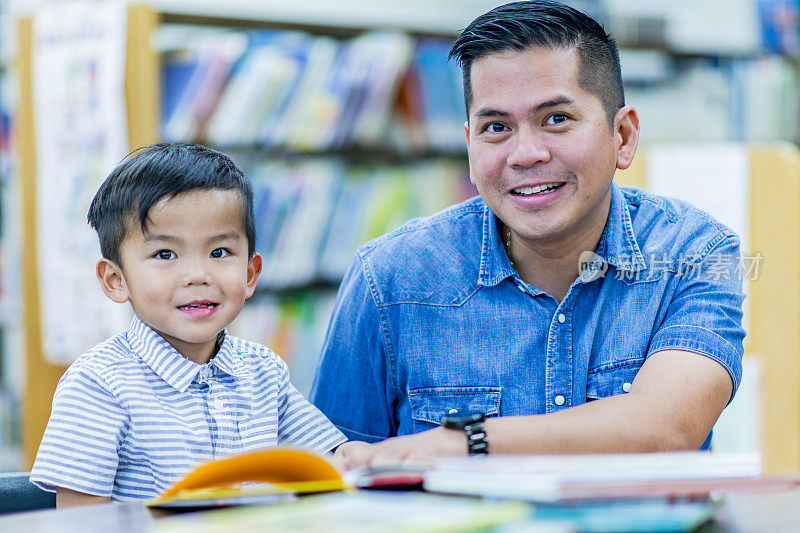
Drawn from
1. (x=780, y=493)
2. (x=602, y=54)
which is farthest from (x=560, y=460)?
(x=602, y=54)

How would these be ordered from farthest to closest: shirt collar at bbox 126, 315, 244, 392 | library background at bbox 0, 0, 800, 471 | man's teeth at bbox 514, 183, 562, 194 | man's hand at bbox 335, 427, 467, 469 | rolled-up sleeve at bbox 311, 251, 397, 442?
library background at bbox 0, 0, 800, 471 < rolled-up sleeve at bbox 311, 251, 397, 442 < man's teeth at bbox 514, 183, 562, 194 < shirt collar at bbox 126, 315, 244, 392 < man's hand at bbox 335, 427, 467, 469

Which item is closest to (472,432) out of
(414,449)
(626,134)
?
(414,449)

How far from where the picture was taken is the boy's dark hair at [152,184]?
1.26m

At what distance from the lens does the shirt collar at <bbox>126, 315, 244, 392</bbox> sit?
1.24 metres

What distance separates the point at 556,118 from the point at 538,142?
0.16 ft

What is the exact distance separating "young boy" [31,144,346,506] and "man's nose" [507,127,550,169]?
0.41m

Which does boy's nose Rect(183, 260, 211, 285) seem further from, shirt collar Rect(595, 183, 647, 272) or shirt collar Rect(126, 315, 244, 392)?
shirt collar Rect(595, 183, 647, 272)

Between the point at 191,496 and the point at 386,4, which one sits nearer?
the point at 191,496

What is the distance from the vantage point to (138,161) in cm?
130

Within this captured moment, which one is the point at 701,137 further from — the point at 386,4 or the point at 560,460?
the point at 560,460

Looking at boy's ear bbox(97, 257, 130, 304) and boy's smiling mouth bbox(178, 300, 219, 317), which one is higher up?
boy's ear bbox(97, 257, 130, 304)

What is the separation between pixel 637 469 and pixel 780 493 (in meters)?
0.26

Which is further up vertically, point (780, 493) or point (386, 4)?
point (386, 4)

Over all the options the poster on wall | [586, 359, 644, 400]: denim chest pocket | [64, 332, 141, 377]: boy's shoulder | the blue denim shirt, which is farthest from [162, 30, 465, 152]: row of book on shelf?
[586, 359, 644, 400]: denim chest pocket
